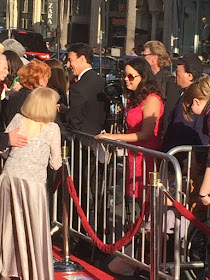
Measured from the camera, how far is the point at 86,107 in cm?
952

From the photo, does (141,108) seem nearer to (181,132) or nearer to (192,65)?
(181,132)

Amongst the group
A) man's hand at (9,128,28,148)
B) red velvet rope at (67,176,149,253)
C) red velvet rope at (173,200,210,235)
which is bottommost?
red velvet rope at (67,176,149,253)

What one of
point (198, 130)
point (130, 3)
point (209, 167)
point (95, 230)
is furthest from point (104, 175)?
point (130, 3)

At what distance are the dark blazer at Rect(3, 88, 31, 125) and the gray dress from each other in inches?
32.0

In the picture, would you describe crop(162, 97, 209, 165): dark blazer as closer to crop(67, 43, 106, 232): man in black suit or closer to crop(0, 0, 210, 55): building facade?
crop(67, 43, 106, 232): man in black suit

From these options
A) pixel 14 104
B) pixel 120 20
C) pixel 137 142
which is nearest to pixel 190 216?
pixel 137 142

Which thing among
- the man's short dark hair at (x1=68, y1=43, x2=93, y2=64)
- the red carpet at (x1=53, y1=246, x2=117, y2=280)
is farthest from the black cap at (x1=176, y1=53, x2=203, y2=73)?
the red carpet at (x1=53, y1=246, x2=117, y2=280)

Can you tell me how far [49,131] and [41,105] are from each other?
0.99ft

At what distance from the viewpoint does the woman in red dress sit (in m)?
8.69

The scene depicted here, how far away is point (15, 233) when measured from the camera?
807 centimetres

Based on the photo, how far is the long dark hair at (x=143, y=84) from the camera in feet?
29.0

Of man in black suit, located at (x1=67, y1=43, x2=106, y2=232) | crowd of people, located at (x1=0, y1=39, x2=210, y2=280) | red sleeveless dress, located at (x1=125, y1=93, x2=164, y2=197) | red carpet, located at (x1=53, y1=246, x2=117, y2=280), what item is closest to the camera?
crowd of people, located at (x1=0, y1=39, x2=210, y2=280)

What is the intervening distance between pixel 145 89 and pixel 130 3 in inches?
1898

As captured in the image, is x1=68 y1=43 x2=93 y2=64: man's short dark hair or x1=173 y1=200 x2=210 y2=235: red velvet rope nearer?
x1=173 y1=200 x2=210 y2=235: red velvet rope
